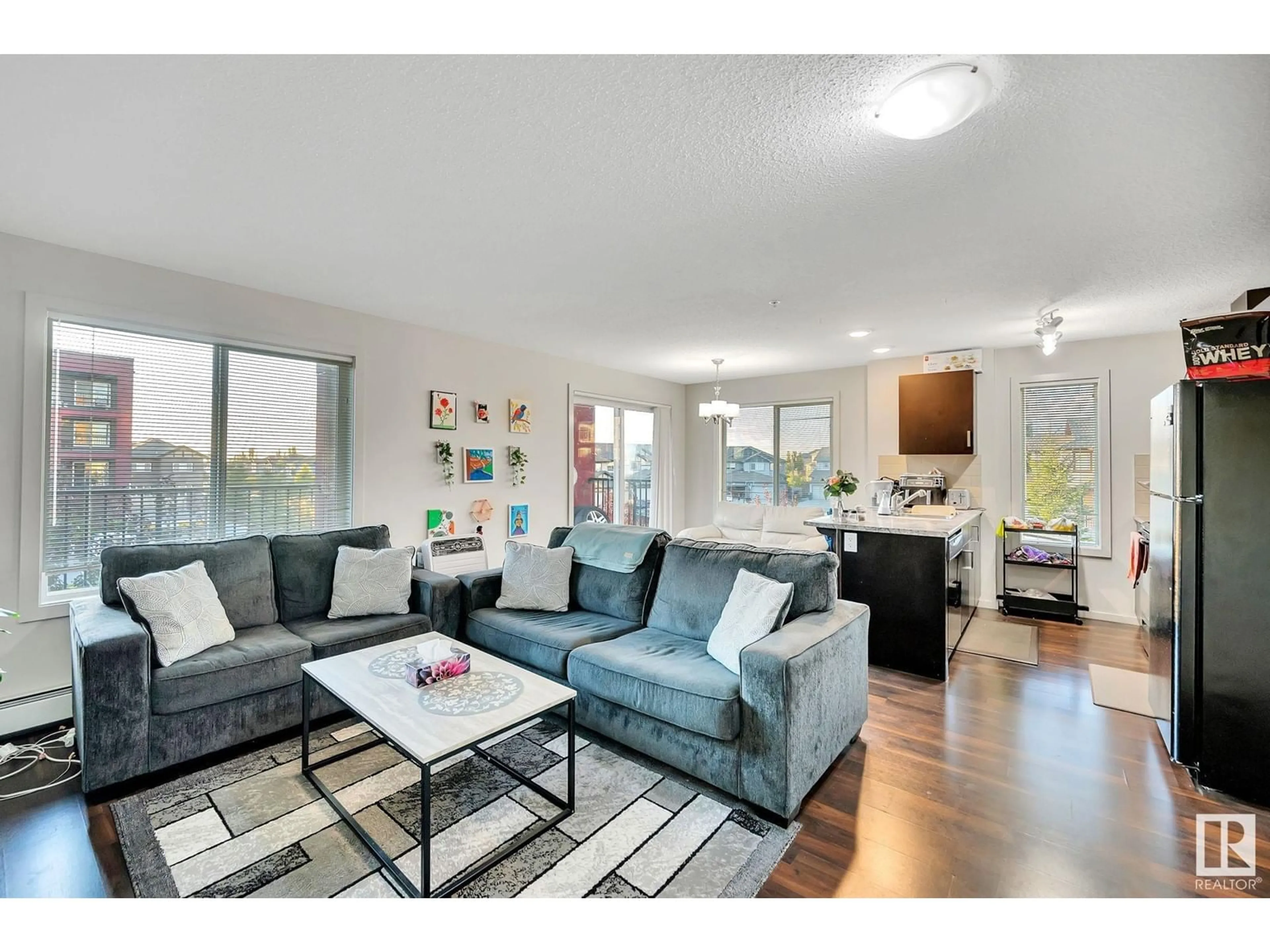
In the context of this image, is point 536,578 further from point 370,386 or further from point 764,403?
point 764,403

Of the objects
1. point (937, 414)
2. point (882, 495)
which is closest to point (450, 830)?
point (882, 495)

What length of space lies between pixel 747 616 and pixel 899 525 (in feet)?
6.19

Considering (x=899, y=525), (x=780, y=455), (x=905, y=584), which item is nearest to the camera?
(x=905, y=584)

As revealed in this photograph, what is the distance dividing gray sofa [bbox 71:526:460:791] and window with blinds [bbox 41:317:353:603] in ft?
1.17

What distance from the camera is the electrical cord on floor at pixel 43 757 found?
7.11 ft

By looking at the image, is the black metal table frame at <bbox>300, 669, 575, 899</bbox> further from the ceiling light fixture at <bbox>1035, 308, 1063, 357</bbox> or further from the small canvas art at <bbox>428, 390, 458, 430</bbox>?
the ceiling light fixture at <bbox>1035, 308, 1063, 357</bbox>

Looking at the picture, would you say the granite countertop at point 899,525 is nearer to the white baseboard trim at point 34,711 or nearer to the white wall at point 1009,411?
the white wall at point 1009,411

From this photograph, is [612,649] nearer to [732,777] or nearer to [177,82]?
[732,777]

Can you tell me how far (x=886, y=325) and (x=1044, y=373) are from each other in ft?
6.12

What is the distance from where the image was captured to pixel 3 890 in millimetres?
1614

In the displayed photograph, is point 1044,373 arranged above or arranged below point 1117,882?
above

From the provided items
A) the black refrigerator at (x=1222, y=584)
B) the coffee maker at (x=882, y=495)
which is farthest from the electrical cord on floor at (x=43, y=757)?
the coffee maker at (x=882, y=495)

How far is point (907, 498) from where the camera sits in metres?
5.00
